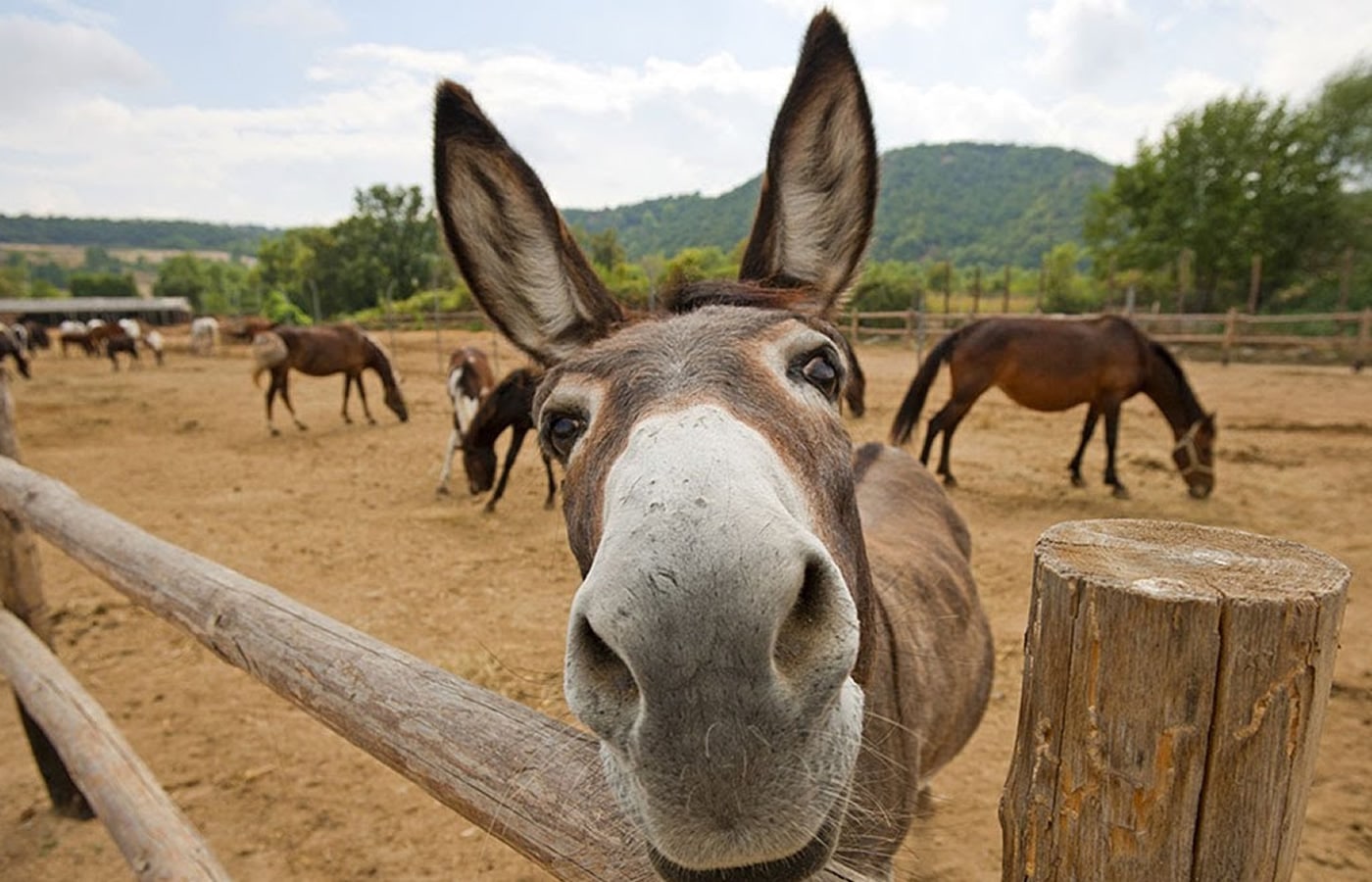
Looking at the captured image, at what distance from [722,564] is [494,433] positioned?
8101 millimetres

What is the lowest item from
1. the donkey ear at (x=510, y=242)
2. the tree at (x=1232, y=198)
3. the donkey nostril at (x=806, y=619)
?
the donkey nostril at (x=806, y=619)

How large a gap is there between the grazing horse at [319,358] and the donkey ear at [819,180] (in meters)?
14.2

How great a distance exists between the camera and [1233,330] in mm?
20844

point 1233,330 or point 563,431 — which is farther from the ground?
point 1233,330

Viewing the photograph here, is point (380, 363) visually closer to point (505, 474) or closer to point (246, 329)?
point (505, 474)

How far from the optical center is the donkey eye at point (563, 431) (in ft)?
5.54

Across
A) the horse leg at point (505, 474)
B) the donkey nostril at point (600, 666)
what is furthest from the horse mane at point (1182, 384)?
the donkey nostril at point (600, 666)

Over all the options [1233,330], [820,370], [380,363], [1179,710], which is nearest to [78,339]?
[380,363]

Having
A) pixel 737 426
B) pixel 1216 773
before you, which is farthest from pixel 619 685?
pixel 1216 773

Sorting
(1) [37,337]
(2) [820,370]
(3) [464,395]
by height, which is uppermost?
(2) [820,370]

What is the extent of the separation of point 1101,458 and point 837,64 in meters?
10.4

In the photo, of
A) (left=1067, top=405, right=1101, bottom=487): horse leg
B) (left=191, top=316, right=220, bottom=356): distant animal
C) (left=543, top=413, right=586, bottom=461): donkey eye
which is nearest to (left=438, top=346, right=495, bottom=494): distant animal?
(left=1067, top=405, right=1101, bottom=487): horse leg

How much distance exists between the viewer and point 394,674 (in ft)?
5.52

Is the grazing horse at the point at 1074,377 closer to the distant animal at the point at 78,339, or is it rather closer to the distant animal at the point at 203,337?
the distant animal at the point at 203,337
